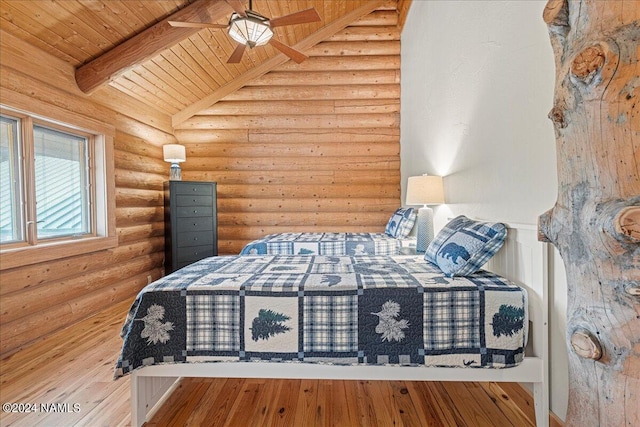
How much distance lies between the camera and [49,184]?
8.84ft

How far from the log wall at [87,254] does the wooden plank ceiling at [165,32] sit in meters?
0.19

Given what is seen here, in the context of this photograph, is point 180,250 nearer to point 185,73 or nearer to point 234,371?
point 185,73

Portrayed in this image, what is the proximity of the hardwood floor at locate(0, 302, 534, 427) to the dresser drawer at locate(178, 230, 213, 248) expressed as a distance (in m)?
2.01

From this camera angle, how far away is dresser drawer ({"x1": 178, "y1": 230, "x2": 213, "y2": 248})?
3.97 m

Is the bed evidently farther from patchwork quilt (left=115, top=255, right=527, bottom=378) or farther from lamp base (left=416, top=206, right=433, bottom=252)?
patchwork quilt (left=115, top=255, right=527, bottom=378)

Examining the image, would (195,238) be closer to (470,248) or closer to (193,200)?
(193,200)

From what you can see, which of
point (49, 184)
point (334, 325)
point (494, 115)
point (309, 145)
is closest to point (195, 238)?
point (49, 184)

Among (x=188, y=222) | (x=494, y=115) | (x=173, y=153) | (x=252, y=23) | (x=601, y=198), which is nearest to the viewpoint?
(x=601, y=198)

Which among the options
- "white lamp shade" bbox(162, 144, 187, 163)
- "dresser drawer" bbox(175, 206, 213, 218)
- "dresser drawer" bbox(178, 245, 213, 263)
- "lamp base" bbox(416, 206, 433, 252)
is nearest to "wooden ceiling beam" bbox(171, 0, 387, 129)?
"white lamp shade" bbox(162, 144, 187, 163)

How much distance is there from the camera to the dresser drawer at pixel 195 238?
397cm

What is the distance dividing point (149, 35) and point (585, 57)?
332cm

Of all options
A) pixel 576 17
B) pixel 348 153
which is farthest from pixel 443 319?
pixel 348 153

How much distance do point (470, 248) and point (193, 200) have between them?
11.4ft

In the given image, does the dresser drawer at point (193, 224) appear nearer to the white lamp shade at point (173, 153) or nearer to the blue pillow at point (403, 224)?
the white lamp shade at point (173, 153)
